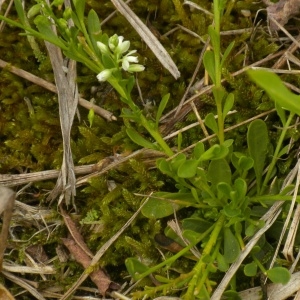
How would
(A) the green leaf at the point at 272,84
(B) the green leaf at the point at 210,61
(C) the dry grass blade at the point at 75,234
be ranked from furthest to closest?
(C) the dry grass blade at the point at 75,234 → (B) the green leaf at the point at 210,61 → (A) the green leaf at the point at 272,84

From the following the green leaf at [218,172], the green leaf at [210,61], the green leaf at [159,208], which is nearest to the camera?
the green leaf at [210,61]

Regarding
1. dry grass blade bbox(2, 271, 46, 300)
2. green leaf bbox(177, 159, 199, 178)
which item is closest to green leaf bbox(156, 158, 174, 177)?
green leaf bbox(177, 159, 199, 178)

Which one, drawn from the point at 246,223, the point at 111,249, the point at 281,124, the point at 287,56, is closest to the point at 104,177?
the point at 111,249

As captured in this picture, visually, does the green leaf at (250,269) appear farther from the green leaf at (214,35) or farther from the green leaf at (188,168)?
the green leaf at (214,35)

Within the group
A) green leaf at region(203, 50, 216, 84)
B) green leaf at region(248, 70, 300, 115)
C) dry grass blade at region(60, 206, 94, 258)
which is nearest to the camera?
green leaf at region(248, 70, 300, 115)

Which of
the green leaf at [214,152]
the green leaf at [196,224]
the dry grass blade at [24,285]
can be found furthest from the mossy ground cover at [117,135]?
the green leaf at [214,152]

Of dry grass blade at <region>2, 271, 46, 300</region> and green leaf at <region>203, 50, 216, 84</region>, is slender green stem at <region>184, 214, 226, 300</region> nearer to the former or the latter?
green leaf at <region>203, 50, 216, 84</region>

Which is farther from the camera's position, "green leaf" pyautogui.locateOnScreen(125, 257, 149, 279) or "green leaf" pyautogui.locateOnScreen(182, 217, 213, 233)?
"green leaf" pyautogui.locateOnScreen(182, 217, 213, 233)

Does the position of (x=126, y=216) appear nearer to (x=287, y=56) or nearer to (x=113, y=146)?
(x=113, y=146)
